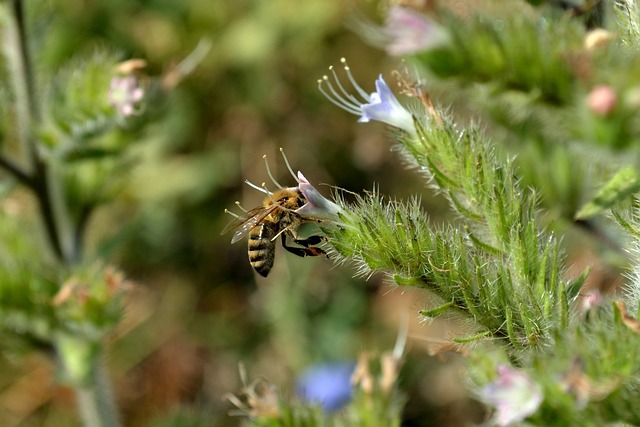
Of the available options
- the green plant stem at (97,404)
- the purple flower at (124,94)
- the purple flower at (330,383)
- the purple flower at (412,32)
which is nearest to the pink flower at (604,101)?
the purple flower at (412,32)

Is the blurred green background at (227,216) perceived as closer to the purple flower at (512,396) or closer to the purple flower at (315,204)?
the purple flower at (315,204)

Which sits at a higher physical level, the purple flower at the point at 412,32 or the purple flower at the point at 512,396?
the purple flower at the point at 412,32

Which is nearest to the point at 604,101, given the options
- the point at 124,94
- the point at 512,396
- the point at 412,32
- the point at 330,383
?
the point at 412,32

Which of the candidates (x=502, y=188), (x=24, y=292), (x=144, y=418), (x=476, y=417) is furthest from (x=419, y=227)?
(x=144, y=418)

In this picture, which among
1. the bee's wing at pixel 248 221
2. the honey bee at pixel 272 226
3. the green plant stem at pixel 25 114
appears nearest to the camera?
the honey bee at pixel 272 226

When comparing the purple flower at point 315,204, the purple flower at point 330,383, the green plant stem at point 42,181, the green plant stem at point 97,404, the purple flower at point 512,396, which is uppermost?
the purple flower at point 315,204

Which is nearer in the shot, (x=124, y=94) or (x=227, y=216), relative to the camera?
(x=124, y=94)

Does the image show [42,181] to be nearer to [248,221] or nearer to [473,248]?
[248,221]
